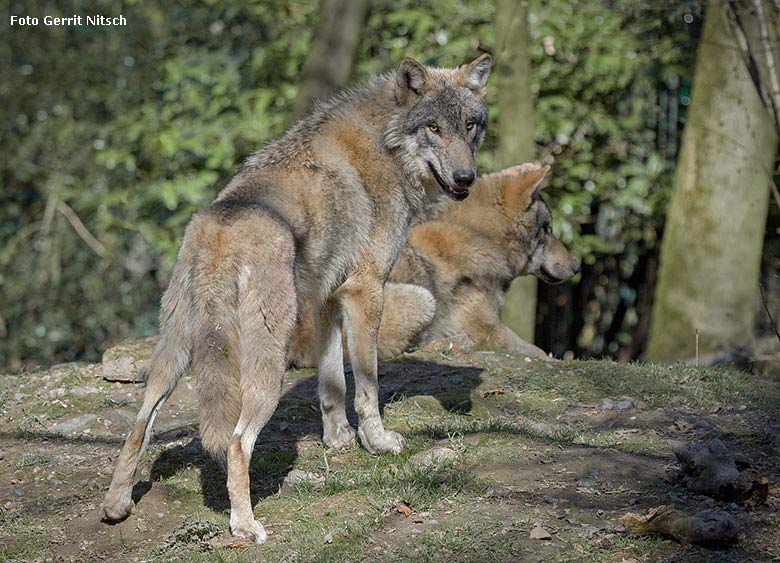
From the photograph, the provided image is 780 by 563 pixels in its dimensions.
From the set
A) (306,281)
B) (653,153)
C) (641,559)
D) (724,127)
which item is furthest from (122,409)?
(653,153)

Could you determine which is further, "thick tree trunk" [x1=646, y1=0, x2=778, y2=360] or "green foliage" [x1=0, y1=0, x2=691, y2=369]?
"green foliage" [x1=0, y1=0, x2=691, y2=369]

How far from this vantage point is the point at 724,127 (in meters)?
9.88

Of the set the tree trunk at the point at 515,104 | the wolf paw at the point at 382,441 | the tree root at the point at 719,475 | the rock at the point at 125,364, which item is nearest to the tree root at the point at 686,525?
the tree root at the point at 719,475

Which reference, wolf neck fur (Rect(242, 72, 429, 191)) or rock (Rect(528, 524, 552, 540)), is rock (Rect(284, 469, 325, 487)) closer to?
rock (Rect(528, 524, 552, 540))

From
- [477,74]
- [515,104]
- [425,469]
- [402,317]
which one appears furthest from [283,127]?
[425,469]

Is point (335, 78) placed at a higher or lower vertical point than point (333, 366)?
higher

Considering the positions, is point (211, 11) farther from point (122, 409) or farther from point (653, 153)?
point (122, 409)

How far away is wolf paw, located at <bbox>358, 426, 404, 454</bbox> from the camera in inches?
207

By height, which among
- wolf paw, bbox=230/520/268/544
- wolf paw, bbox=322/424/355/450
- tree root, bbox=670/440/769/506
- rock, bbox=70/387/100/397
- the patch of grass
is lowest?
wolf paw, bbox=230/520/268/544

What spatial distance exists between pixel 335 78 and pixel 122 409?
19.8 ft

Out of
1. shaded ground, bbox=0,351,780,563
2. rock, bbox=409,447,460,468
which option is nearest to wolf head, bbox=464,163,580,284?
shaded ground, bbox=0,351,780,563

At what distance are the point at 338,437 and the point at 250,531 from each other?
4.36 feet

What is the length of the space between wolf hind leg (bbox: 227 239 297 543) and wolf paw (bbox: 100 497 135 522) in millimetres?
551

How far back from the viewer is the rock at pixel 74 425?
585 centimetres
